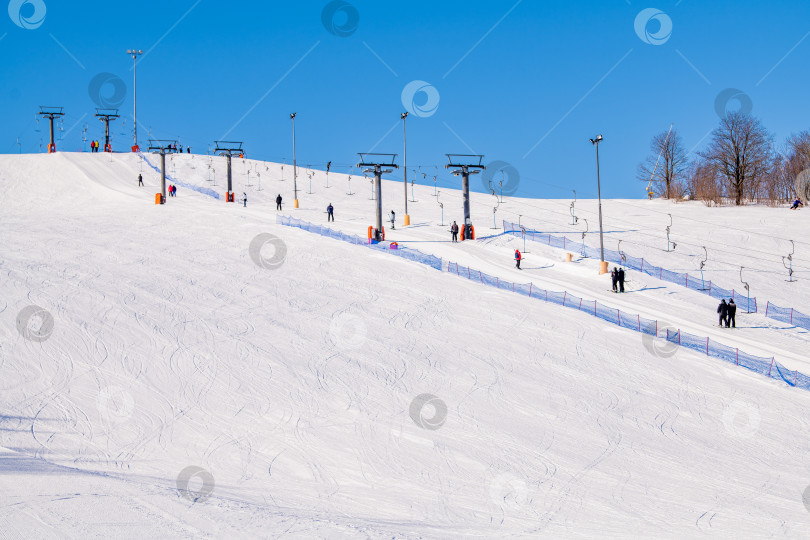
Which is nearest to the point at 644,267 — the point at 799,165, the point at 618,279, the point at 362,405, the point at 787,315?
the point at 618,279

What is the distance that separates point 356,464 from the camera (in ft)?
47.1

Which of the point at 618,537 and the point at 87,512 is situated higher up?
the point at 87,512

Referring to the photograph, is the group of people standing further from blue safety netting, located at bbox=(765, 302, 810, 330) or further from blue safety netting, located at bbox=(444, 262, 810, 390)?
blue safety netting, located at bbox=(765, 302, 810, 330)

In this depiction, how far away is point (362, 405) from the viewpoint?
1723 centimetres

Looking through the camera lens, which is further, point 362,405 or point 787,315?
point 787,315

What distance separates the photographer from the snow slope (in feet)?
40.2

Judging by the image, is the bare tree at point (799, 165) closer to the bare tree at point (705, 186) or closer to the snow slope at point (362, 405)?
the bare tree at point (705, 186)

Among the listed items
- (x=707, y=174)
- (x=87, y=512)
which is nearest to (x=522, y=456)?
(x=87, y=512)

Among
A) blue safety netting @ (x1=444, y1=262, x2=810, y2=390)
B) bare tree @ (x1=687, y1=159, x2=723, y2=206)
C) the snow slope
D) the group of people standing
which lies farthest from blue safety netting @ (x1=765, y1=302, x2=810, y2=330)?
bare tree @ (x1=687, y1=159, x2=723, y2=206)

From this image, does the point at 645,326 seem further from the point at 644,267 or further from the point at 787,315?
the point at 644,267

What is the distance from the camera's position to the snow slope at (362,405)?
12.3m

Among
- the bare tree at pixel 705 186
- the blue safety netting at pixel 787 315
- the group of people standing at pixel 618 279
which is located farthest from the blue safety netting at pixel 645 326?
the bare tree at pixel 705 186

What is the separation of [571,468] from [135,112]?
69903mm

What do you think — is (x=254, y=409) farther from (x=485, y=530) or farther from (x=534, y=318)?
(x=534, y=318)
